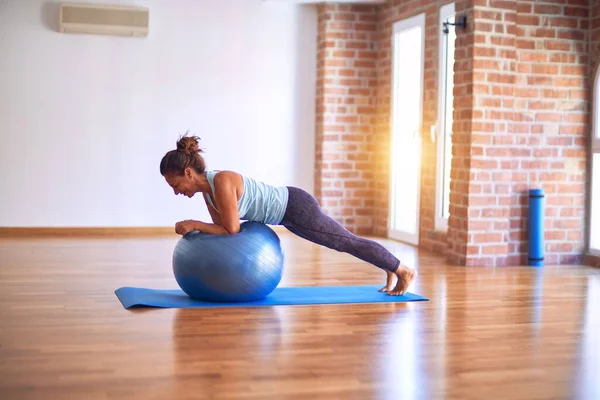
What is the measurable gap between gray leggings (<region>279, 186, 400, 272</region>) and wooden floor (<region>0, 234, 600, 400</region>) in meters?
0.30

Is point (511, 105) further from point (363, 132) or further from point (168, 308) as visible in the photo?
point (168, 308)

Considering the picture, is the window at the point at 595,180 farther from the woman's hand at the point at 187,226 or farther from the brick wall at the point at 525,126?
the woman's hand at the point at 187,226

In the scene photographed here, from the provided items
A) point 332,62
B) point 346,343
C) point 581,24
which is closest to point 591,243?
point 581,24

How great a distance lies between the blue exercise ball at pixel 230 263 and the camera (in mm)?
4277

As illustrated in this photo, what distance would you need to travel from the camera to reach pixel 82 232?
7.76 metres

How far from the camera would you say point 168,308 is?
4.32 metres

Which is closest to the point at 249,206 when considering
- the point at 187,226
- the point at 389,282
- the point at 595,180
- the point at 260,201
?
the point at 260,201

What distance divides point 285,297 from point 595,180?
2.92m

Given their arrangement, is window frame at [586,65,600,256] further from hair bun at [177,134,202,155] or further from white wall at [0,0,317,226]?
hair bun at [177,134,202,155]

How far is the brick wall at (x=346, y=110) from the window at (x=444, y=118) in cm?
125

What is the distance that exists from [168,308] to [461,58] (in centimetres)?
306

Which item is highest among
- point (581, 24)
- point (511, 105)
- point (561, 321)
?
point (581, 24)

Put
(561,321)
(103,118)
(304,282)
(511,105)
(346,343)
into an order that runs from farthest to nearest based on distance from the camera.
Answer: (103,118), (511,105), (304,282), (561,321), (346,343)

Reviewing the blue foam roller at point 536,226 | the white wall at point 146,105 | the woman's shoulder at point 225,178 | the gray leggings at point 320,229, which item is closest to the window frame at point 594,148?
the blue foam roller at point 536,226
